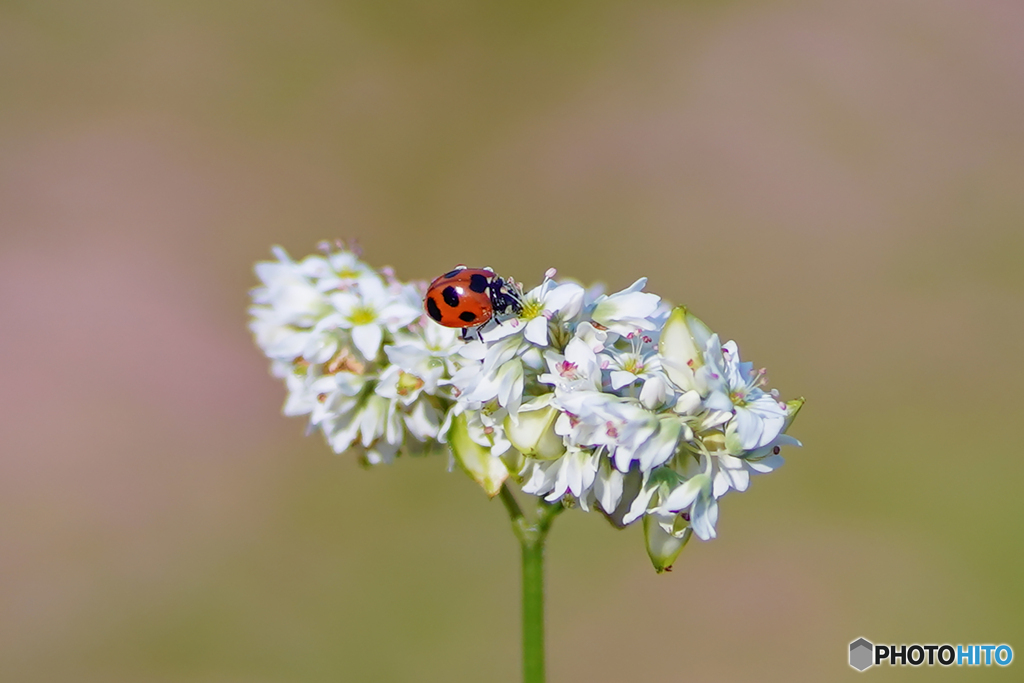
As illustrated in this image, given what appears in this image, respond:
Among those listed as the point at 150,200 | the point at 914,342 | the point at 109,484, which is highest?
the point at 150,200

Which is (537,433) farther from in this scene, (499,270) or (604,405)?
(499,270)

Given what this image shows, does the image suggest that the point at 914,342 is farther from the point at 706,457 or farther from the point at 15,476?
the point at 15,476

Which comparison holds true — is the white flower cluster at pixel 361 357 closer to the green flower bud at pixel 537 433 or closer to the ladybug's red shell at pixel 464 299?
the ladybug's red shell at pixel 464 299

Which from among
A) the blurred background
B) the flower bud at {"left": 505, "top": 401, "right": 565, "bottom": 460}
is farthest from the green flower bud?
the blurred background

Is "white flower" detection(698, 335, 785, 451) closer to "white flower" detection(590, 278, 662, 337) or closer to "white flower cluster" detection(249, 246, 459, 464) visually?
"white flower" detection(590, 278, 662, 337)

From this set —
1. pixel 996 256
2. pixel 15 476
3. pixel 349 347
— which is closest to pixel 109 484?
pixel 15 476

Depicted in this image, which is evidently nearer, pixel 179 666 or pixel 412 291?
pixel 412 291
